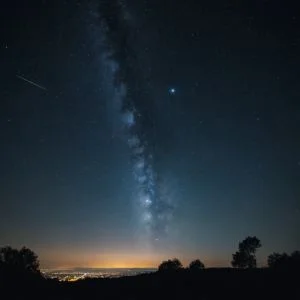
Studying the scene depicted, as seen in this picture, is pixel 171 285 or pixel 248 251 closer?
pixel 171 285

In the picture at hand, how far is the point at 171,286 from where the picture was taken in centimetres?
4938

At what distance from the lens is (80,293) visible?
50188mm

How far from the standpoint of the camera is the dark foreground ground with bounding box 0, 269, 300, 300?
43.6 meters

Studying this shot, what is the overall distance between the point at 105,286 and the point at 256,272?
66.4 feet

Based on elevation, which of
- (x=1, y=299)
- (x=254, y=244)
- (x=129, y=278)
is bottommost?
(x=1, y=299)

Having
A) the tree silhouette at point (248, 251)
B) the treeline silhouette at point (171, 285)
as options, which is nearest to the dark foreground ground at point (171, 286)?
the treeline silhouette at point (171, 285)

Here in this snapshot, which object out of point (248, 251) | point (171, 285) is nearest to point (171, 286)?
point (171, 285)

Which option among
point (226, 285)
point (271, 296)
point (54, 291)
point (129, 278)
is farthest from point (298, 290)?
point (54, 291)

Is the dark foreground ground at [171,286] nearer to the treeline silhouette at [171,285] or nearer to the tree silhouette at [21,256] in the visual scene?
the treeline silhouette at [171,285]

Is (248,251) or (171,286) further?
(248,251)

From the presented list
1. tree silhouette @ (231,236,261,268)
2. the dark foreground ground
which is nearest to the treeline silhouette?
the dark foreground ground

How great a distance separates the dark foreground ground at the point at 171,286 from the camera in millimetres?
43562

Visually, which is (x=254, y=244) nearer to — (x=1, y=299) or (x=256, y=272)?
(x=256, y=272)

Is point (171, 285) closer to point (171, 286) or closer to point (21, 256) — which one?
→ point (171, 286)
